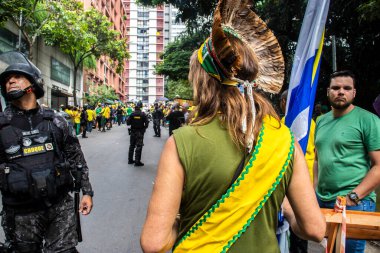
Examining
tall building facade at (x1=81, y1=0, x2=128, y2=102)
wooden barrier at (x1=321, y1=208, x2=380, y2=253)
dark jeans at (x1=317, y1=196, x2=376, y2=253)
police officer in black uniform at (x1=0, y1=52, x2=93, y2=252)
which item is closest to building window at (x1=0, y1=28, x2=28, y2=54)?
tall building facade at (x1=81, y1=0, x2=128, y2=102)

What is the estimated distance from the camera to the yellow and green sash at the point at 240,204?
1.32 meters

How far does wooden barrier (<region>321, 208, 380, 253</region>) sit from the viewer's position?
221 cm

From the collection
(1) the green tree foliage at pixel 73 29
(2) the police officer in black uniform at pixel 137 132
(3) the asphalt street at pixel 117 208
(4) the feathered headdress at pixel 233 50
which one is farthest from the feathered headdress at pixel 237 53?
(1) the green tree foliage at pixel 73 29

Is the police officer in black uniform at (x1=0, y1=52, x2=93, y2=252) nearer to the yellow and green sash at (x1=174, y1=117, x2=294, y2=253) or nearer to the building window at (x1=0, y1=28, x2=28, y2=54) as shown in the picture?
the yellow and green sash at (x1=174, y1=117, x2=294, y2=253)

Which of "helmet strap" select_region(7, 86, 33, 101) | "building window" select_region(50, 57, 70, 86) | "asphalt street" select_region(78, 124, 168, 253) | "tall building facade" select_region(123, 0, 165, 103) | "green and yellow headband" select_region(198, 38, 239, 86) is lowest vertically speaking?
"asphalt street" select_region(78, 124, 168, 253)

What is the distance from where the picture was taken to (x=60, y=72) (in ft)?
98.4

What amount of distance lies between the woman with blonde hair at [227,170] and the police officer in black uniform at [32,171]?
153cm

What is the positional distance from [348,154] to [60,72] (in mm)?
30250

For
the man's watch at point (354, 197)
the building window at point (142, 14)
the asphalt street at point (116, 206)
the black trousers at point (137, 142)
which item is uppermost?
the building window at point (142, 14)

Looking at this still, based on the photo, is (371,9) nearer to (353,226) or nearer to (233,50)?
(353,226)

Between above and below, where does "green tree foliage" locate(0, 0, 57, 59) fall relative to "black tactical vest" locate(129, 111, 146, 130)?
above

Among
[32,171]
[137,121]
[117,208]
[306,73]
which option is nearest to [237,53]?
[306,73]

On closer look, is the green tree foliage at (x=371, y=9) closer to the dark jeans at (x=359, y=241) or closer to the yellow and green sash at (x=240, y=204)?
the dark jeans at (x=359, y=241)

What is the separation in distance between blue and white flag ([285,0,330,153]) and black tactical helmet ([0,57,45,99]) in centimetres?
191
